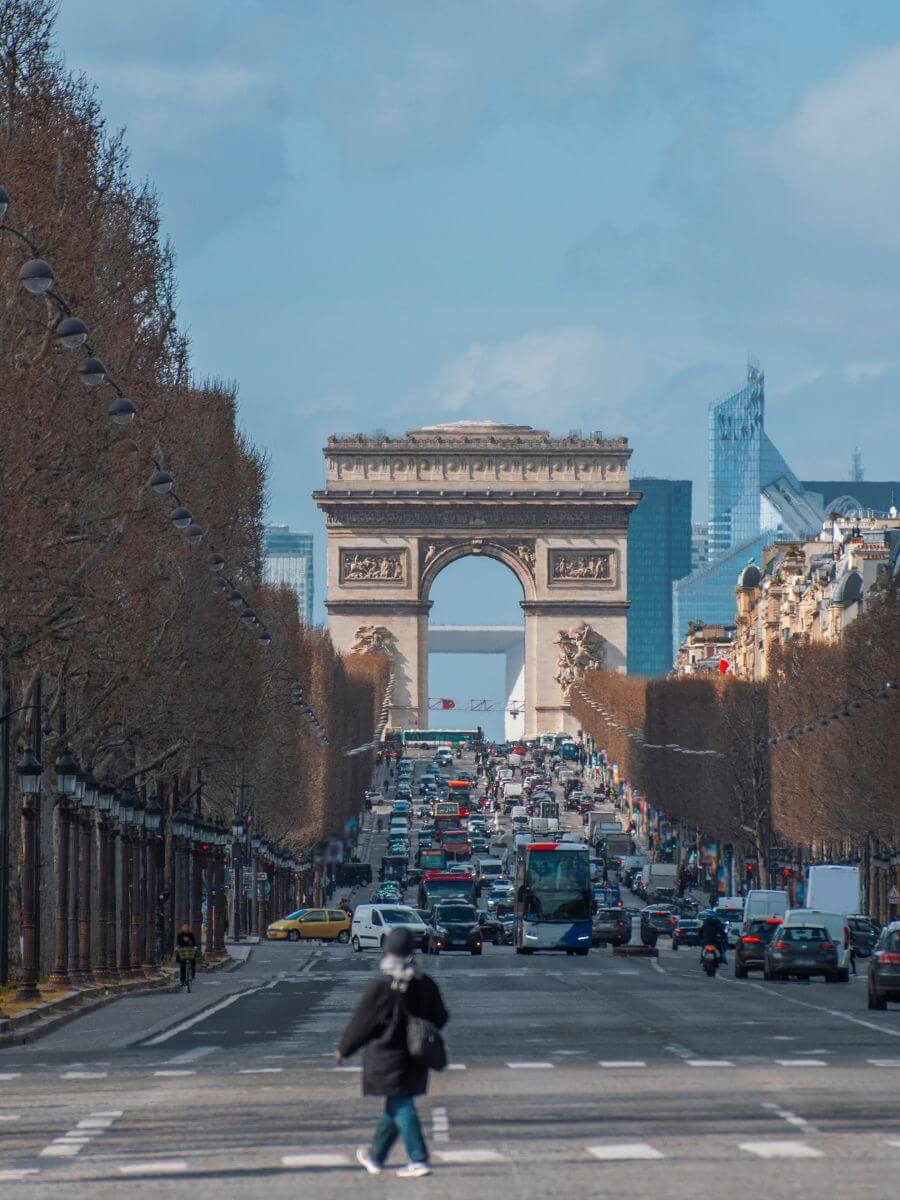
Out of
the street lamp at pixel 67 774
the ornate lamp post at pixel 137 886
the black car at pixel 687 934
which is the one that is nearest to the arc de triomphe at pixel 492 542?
the black car at pixel 687 934

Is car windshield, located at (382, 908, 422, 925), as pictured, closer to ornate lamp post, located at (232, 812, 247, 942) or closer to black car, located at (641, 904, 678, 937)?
ornate lamp post, located at (232, 812, 247, 942)

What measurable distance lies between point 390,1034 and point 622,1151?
9.50 ft

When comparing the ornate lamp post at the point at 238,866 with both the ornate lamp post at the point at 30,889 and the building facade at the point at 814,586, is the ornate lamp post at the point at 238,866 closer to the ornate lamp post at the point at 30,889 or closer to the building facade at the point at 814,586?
the building facade at the point at 814,586

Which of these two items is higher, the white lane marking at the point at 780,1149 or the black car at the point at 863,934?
the white lane marking at the point at 780,1149

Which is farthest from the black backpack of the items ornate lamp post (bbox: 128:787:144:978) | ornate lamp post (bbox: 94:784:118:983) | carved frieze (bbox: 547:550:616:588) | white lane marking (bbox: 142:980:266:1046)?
carved frieze (bbox: 547:550:616:588)

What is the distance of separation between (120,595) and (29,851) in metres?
9.82

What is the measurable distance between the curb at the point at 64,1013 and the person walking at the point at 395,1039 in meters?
17.0

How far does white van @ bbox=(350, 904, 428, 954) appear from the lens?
246ft

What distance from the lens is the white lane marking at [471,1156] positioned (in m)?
16.8

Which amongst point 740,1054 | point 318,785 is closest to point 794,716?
point 318,785

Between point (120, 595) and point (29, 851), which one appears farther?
point (120, 595)

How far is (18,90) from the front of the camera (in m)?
45.8

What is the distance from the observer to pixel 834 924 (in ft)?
189

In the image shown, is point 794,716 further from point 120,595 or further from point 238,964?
point 120,595
